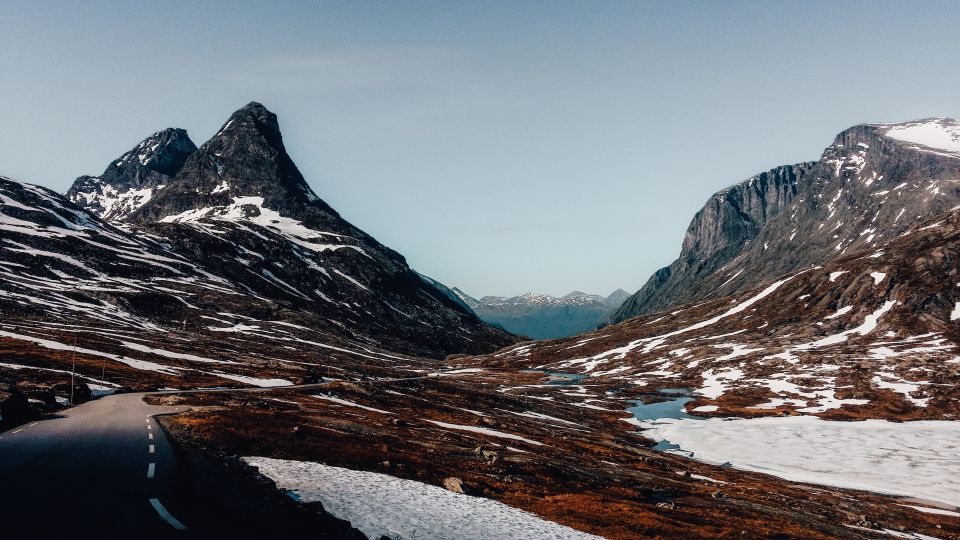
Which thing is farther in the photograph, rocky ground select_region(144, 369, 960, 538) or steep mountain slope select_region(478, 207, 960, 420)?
steep mountain slope select_region(478, 207, 960, 420)

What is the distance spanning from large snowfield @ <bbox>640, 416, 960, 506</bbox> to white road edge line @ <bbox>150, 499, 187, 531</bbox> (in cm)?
7581

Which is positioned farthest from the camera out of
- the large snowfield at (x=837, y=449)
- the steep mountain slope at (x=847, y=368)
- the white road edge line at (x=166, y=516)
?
the steep mountain slope at (x=847, y=368)

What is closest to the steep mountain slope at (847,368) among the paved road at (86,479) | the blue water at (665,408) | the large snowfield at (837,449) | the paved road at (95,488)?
the blue water at (665,408)

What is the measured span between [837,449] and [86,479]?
10002 cm

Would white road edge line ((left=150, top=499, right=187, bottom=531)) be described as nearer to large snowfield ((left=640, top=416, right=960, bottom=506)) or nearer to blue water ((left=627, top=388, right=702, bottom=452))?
large snowfield ((left=640, top=416, right=960, bottom=506))

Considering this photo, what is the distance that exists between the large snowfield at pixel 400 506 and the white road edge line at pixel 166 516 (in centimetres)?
692

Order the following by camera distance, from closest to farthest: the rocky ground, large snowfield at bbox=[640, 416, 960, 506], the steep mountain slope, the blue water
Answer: the rocky ground
large snowfield at bbox=[640, 416, 960, 506]
the steep mountain slope
the blue water

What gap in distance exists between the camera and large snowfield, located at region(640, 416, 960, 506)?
72.1m

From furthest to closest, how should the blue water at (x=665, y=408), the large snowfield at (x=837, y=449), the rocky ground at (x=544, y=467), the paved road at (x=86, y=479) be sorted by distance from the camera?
the blue water at (x=665, y=408)
the large snowfield at (x=837, y=449)
the rocky ground at (x=544, y=467)
the paved road at (x=86, y=479)

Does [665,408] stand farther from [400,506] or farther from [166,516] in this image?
[166,516]

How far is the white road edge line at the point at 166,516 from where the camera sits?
17475 millimetres

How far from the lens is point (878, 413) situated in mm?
113438

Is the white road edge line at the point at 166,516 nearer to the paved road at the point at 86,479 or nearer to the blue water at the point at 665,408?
the paved road at the point at 86,479

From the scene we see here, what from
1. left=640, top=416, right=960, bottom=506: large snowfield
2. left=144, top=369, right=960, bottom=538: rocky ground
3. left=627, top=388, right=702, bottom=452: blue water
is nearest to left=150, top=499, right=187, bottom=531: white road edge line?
left=144, top=369, right=960, bottom=538: rocky ground
